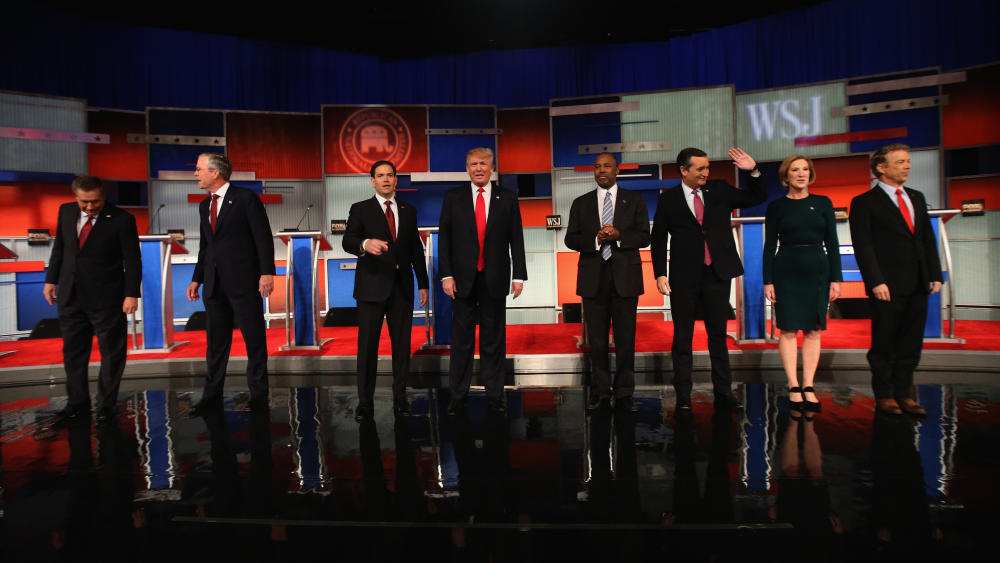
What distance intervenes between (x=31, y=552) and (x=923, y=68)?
926 cm

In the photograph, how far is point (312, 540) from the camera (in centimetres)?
155

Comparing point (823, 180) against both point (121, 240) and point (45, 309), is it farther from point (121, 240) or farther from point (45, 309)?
point (45, 309)

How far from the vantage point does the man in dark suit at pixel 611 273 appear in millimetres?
2910

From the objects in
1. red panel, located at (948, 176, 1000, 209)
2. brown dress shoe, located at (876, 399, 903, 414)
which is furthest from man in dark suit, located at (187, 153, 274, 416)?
red panel, located at (948, 176, 1000, 209)

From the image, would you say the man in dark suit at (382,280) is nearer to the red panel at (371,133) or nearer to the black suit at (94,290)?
the black suit at (94,290)

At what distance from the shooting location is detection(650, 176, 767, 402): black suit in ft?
9.56

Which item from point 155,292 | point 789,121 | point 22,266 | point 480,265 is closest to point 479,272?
point 480,265

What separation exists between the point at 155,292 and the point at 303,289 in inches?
51.2

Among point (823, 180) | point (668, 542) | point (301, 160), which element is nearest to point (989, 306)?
point (823, 180)

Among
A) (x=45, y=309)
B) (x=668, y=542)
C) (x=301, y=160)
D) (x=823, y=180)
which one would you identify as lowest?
(x=668, y=542)

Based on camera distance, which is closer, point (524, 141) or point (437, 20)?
point (437, 20)

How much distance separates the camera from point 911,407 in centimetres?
274

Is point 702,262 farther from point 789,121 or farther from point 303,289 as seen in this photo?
point 789,121

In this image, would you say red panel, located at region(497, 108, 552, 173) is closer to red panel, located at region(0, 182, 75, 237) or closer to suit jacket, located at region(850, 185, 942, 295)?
suit jacket, located at region(850, 185, 942, 295)
